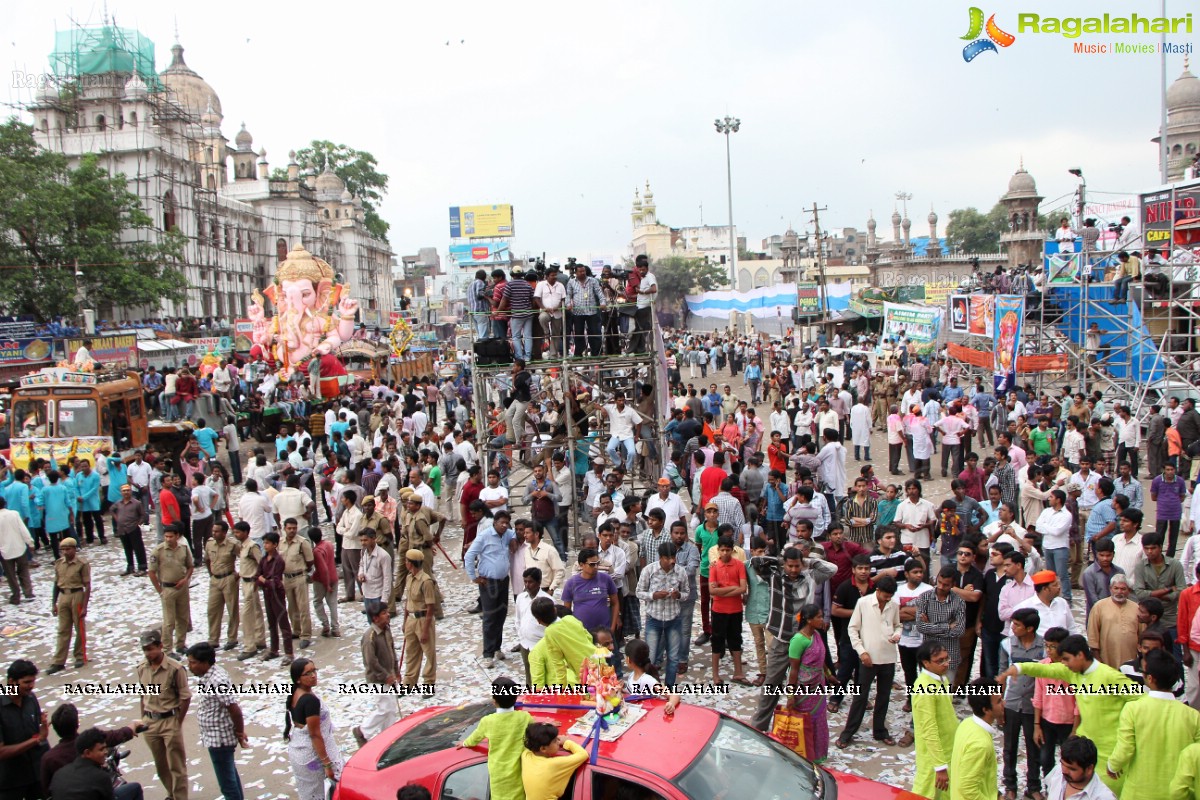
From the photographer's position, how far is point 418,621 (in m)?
8.11

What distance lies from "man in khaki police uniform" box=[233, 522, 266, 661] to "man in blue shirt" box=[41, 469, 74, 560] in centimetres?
466

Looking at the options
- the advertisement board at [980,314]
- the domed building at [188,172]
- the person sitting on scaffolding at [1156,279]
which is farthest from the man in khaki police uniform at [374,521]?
the domed building at [188,172]

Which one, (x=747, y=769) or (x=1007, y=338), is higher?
(x=1007, y=338)

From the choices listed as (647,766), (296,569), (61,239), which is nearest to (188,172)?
(61,239)

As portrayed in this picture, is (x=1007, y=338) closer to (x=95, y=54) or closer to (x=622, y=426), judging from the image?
(x=622, y=426)

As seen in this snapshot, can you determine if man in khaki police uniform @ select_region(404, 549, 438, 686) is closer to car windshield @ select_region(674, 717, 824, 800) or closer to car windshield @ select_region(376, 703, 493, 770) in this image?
car windshield @ select_region(376, 703, 493, 770)

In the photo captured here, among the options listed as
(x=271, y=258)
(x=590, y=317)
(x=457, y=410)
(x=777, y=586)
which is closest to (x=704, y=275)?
(x=271, y=258)

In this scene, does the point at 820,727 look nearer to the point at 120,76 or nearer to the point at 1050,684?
the point at 1050,684

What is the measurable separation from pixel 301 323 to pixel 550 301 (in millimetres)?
15158

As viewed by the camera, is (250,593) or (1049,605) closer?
(1049,605)

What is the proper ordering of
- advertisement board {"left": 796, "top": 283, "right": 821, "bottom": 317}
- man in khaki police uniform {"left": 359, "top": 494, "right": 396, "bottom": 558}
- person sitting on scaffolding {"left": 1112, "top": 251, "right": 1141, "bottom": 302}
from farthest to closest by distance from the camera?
1. advertisement board {"left": 796, "top": 283, "right": 821, "bottom": 317}
2. person sitting on scaffolding {"left": 1112, "top": 251, "right": 1141, "bottom": 302}
3. man in khaki police uniform {"left": 359, "top": 494, "right": 396, "bottom": 558}

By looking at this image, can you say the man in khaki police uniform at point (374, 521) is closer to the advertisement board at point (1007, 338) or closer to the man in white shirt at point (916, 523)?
the man in white shirt at point (916, 523)

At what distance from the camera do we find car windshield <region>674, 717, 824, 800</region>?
182 inches

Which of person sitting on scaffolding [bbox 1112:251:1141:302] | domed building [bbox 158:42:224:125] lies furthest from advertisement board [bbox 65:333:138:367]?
domed building [bbox 158:42:224:125]
